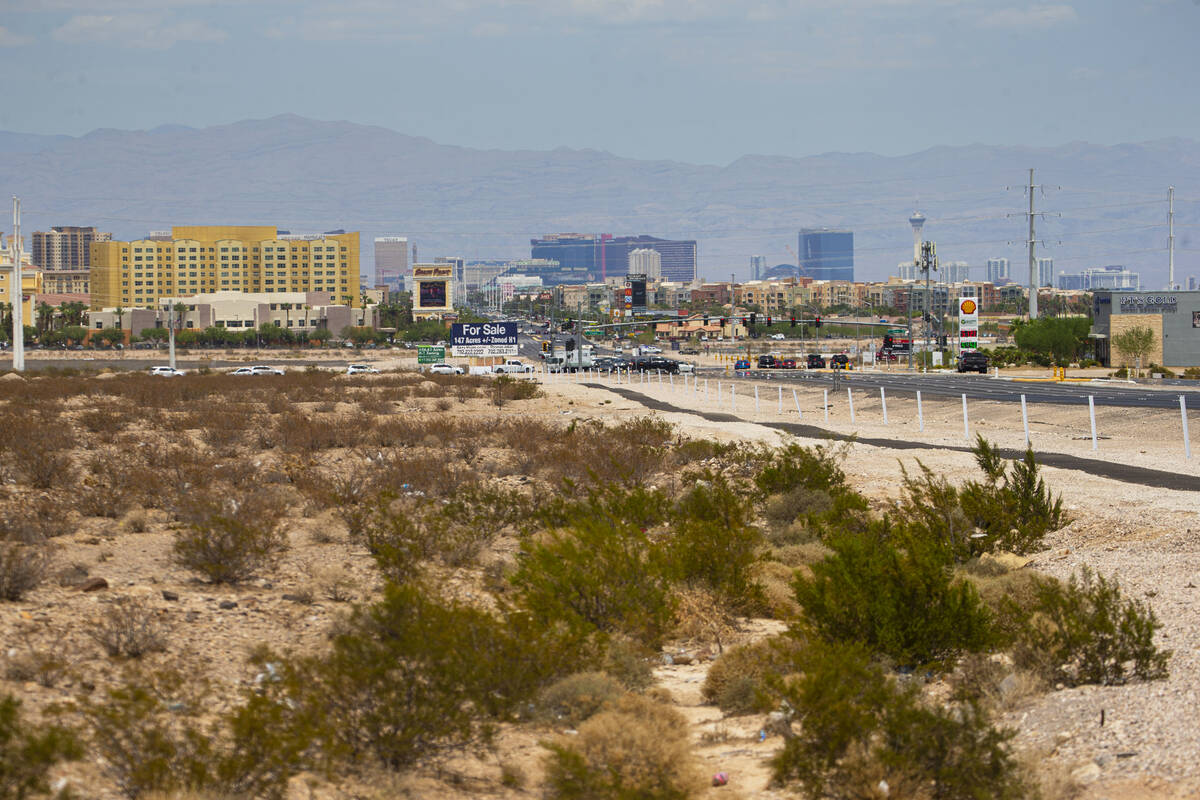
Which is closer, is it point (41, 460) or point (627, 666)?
point (627, 666)

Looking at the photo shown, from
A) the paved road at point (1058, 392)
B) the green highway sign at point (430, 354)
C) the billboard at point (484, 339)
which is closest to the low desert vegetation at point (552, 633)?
the paved road at point (1058, 392)

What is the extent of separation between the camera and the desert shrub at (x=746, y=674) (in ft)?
32.9

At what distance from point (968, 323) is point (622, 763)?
298ft

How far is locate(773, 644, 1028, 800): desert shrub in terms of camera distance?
747 cm

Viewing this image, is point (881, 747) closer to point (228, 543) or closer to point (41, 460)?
point (228, 543)

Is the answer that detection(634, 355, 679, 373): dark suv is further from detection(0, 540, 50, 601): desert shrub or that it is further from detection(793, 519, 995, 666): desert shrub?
detection(793, 519, 995, 666): desert shrub

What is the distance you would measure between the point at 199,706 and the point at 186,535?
7.57 meters

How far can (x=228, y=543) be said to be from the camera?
13703 millimetres

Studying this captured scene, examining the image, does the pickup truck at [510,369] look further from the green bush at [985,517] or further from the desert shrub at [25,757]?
the desert shrub at [25,757]

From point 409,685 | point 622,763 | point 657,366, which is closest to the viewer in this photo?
point 622,763

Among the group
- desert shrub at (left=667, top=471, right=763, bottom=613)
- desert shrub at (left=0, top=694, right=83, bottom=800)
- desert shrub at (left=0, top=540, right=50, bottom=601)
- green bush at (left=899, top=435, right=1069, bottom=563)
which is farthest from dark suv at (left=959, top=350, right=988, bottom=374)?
desert shrub at (left=0, top=694, right=83, bottom=800)

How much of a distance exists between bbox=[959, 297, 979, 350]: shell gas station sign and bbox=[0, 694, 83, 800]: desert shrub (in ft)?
293

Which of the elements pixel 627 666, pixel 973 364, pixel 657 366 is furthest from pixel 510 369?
pixel 627 666

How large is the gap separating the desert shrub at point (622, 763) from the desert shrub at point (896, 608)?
2.39 meters
